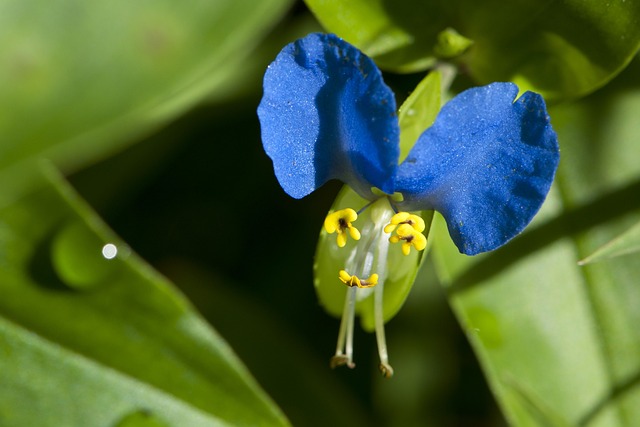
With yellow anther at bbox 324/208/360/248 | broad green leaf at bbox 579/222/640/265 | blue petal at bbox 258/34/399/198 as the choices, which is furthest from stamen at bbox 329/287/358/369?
broad green leaf at bbox 579/222/640/265

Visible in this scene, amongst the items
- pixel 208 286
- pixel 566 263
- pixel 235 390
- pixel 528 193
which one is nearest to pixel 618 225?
pixel 566 263

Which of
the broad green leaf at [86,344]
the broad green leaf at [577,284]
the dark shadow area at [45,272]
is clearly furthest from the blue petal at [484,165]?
the dark shadow area at [45,272]

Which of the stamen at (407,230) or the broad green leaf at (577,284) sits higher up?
the stamen at (407,230)

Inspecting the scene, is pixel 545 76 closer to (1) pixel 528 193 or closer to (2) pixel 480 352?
(1) pixel 528 193

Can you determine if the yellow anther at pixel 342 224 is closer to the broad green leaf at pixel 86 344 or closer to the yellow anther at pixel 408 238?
the yellow anther at pixel 408 238

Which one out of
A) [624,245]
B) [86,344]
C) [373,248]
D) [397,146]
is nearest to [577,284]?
[624,245]

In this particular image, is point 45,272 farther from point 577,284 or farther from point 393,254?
point 577,284
